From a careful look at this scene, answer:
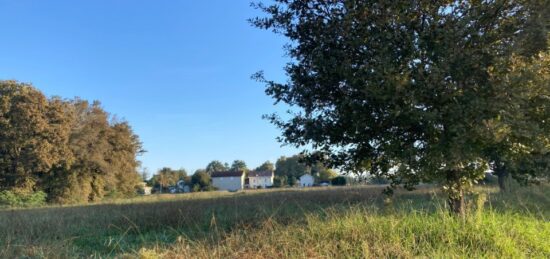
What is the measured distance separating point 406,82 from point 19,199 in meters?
37.4

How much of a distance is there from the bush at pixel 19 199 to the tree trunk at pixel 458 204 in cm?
3462

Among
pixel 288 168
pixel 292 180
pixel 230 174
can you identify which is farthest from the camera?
pixel 230 174

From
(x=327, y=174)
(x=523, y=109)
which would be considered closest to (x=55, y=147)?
(x=327, y=174)

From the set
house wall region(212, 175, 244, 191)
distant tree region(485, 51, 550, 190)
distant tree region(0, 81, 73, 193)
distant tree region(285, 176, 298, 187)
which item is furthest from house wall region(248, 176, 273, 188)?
distant tree region(485, 51, 550, 190)

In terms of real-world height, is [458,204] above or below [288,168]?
below

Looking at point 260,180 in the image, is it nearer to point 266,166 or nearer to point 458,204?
point 266,166

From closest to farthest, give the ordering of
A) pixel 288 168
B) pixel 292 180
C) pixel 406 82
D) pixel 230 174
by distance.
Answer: pixel 406 82, pixel 292 180, pixel 288 168, pixel 230 174

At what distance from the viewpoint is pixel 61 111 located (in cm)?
3906

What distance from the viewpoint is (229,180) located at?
11588 cm

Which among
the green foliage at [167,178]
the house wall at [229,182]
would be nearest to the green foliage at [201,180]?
the green foliage at [167,178]

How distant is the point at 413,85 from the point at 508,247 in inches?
96.9

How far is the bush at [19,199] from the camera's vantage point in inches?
1340

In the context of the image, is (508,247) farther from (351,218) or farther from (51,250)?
(51,250)

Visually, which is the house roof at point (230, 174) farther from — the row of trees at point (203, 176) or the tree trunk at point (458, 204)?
the tree trunk at point (458, 204)
